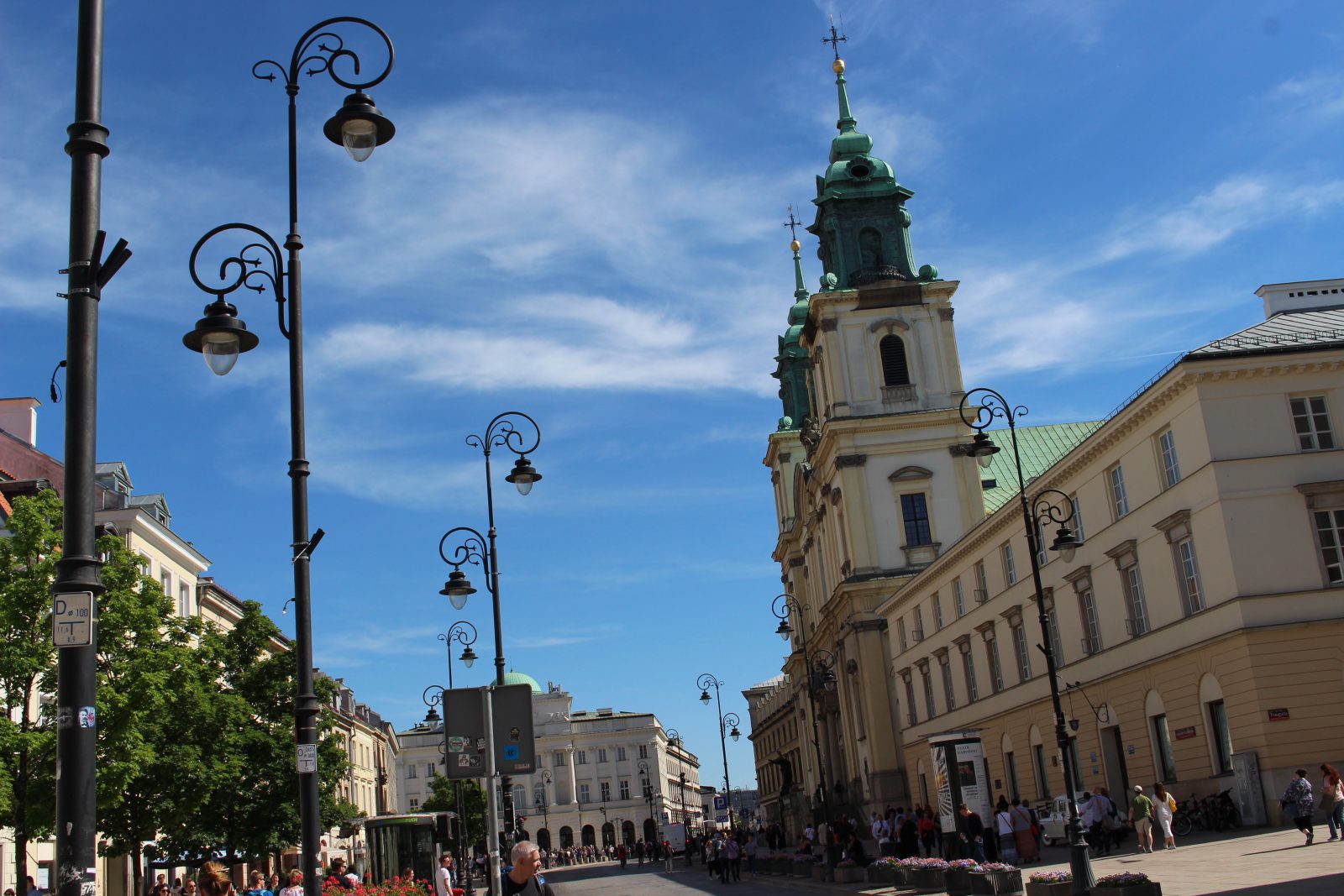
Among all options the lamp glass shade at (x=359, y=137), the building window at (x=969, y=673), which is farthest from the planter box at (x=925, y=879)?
the building window at (x=969, y=673)

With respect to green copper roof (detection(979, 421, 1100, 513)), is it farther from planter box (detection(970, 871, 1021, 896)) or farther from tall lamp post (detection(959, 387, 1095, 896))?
planter box (detection(970, 871, 1021, 896))

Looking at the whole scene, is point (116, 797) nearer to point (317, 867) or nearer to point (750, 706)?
point (317, 867)

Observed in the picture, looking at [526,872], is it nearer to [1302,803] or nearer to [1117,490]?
[1302,803]

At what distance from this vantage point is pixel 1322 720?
28828 millimetres

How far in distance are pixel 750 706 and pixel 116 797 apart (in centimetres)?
12545

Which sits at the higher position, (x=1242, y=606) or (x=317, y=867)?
(x=1242, y=606)

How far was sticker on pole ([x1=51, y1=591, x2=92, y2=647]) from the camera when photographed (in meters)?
7.00

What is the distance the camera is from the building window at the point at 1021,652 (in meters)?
44.3

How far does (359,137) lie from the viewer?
12.1 meters

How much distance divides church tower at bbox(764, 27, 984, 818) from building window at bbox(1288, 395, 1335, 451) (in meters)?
30.8

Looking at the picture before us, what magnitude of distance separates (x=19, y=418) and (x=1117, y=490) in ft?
130

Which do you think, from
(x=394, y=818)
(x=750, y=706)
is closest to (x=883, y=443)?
(x=394, y=818)

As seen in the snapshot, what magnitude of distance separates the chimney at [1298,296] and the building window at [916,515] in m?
27.0

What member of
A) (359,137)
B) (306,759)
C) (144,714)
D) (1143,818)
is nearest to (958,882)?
(1143,818)
